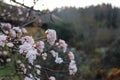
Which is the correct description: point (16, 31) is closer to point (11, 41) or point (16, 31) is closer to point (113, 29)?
point (11, 41)

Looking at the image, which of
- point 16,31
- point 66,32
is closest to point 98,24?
point 66,32

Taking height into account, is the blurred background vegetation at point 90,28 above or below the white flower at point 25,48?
below

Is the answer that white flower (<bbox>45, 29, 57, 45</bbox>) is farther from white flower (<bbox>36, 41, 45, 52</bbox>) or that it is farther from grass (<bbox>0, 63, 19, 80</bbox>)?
grass (<bbox>0, 63, 19, 80</bbox>)

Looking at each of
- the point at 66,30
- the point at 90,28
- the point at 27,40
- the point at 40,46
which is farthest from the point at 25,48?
the point at 90,28

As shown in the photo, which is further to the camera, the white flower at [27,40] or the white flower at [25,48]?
the white flower at [27,40]

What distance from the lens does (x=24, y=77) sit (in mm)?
4266

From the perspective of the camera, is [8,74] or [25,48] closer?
[25,48]

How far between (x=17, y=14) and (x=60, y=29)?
47.4 feet

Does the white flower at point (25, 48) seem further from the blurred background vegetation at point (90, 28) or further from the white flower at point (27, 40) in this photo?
the blurred background vegetation at point (90, 28)

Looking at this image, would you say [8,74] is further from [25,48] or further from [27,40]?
[25,48]

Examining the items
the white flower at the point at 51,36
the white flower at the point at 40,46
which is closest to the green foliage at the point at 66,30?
the white flower at the point at 51,36

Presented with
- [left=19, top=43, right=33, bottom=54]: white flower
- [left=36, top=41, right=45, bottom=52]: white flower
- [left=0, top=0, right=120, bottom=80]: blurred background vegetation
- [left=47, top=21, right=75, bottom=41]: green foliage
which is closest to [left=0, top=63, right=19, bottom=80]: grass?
[left=36, top=41, right=45, bottom=52]: white flower

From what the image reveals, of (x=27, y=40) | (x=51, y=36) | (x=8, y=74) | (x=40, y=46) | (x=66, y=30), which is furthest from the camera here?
(x=66, y=30)

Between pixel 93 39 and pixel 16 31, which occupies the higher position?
pixel 16 31
